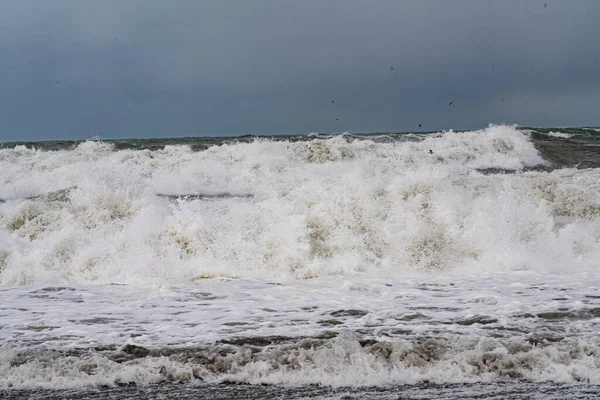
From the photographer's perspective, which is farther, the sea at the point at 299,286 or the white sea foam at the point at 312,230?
the white sea foam at the point at 312,230

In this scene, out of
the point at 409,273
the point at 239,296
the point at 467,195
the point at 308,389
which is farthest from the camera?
the point at 467,195

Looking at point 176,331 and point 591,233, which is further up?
point 591,233

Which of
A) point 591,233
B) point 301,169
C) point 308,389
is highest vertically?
point 301,169

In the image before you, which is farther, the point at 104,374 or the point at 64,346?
the point at 64,346

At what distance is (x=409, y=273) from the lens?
26.9 feet

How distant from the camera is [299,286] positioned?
24.5 ft

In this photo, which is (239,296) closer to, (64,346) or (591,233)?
(64,346)

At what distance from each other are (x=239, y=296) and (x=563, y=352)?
11.3ft

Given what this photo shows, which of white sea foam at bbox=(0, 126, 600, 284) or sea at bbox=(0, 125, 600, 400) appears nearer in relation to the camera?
sea at bbox=(0, 125, 600, 400)

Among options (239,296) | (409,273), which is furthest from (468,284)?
(239,296)

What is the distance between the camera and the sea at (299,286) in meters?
4.23

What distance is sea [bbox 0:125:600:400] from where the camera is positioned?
4234 millimetres

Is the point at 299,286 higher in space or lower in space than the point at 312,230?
lower

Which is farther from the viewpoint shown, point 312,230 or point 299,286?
point 312,230
